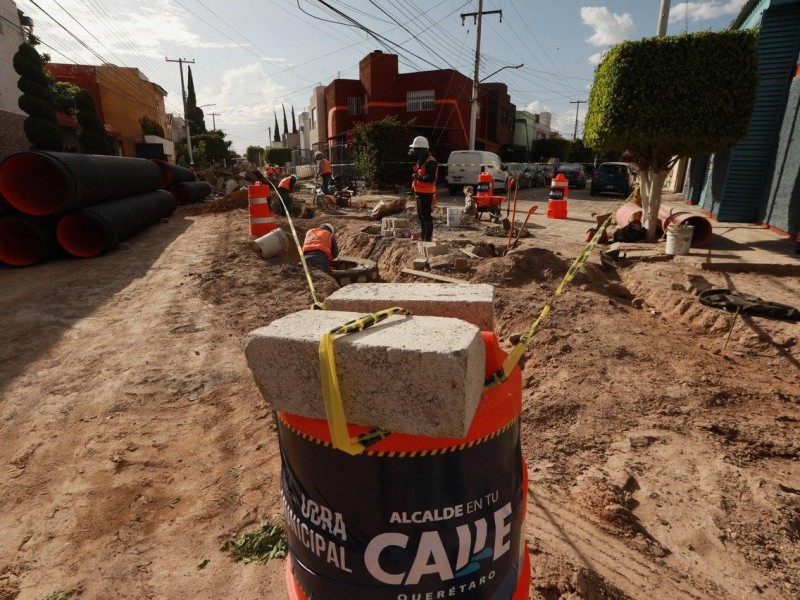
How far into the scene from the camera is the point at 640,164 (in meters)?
9.34

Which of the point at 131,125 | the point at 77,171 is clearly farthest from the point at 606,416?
the point at 131,125

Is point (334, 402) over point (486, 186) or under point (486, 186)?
under

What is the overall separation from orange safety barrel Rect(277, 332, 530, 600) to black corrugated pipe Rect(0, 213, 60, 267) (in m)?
8.72

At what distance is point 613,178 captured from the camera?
2102 centimetres

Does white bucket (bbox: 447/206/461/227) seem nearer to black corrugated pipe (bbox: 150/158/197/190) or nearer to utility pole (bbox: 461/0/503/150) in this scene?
black corrugated pipe (bbox: 150/158/197/190)

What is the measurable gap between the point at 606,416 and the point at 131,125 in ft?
145

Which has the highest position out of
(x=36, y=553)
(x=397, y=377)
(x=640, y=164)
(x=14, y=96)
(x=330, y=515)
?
(x=14, y=96)

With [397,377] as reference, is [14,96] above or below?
above

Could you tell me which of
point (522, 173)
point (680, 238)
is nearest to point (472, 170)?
point (522, 173)

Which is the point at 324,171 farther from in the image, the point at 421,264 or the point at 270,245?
the point at 421,264

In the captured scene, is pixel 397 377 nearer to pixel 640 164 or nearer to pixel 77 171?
pixel 77 171

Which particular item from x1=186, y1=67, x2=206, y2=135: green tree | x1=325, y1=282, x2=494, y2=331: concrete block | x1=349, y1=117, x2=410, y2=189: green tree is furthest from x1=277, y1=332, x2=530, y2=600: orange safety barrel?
x1=186, y1=67, x2=206, y2=135: green tree

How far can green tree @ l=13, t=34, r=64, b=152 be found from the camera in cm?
1694

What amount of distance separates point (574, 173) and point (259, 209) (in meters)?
20.8
